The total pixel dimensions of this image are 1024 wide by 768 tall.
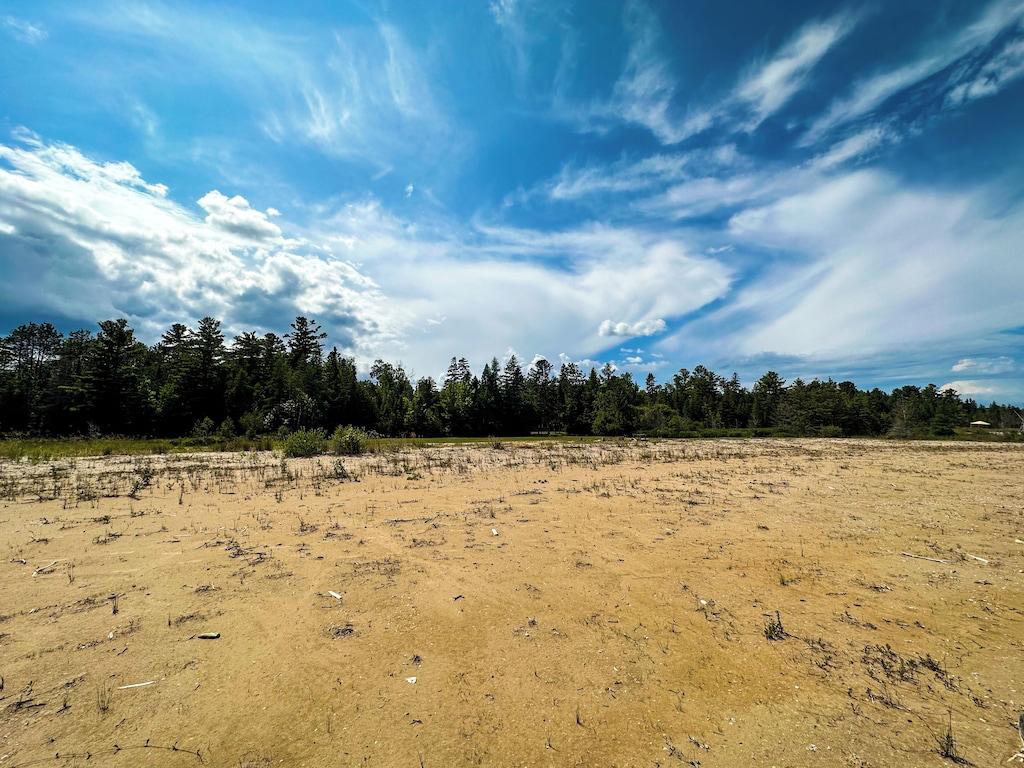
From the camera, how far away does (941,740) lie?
3623 millimetres

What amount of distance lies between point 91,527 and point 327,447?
1959 cm

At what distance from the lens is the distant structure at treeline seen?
4925 centimetres

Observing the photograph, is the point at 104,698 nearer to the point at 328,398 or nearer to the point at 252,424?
the point at 252,424

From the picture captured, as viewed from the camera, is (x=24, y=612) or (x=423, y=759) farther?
(x=24, y=612)

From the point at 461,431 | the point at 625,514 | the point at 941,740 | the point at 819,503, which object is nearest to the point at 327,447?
the point at 625,514

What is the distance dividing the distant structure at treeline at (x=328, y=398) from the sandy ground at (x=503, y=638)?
4106 centimetres

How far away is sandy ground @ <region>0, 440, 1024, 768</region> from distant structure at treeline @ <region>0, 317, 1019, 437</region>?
41.1m

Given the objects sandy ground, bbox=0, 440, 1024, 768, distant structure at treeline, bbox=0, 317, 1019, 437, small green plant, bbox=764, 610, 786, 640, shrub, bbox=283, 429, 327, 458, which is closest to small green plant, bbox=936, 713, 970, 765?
sandy ground, bbox=0, 440, 1024, 768

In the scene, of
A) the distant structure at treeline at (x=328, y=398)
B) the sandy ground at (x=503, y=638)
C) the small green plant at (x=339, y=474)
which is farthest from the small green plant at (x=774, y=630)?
the distant structure at treeline at (x=328, y=398)

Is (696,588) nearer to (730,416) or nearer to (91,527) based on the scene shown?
(91,527)

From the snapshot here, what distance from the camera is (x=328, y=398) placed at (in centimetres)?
6088

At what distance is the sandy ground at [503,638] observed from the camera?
367 cm

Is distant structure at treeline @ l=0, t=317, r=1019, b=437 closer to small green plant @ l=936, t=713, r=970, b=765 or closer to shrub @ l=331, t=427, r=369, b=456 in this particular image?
shrub @ l=331, t=427, r=369, b=456

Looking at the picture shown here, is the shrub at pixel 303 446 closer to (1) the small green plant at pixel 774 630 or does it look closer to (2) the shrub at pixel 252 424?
(2) the shrub at pixel 252 424
